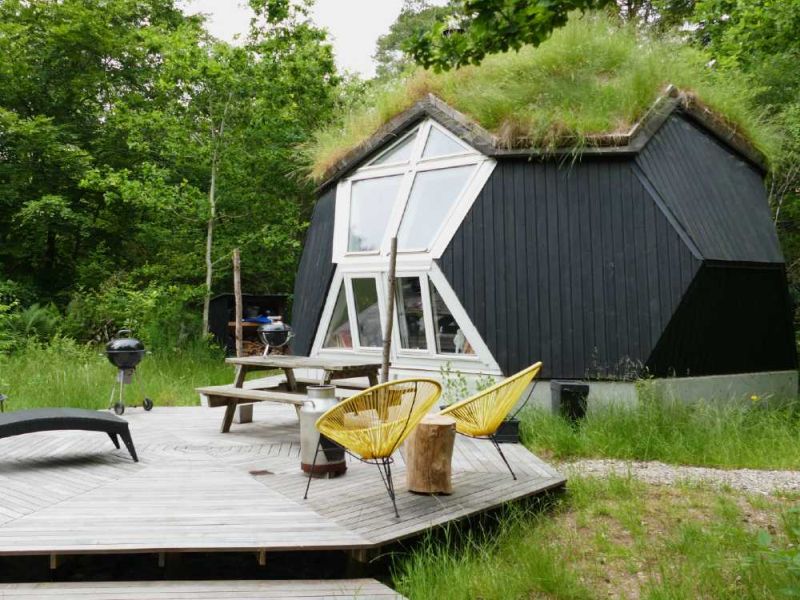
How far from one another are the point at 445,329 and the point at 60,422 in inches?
179

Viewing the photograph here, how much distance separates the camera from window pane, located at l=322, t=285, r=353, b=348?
30.5 ft

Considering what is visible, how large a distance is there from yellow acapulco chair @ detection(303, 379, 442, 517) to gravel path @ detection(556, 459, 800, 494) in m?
1.88

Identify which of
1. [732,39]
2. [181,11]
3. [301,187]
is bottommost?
[301,187]

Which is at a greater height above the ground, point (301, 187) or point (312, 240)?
point (301, 187)

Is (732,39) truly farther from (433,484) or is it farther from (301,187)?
(433,484)

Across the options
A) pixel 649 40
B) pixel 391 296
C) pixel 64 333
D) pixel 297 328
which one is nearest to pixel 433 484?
pixel 391 296

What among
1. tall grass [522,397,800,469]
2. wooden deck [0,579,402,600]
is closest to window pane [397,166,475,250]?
tall grass [522,397,800,469]

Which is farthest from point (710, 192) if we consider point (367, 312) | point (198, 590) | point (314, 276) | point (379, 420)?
point (198, 590)

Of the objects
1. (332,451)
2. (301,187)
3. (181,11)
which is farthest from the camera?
(181,11)

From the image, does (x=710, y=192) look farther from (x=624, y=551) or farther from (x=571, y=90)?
(x=624, y=551)

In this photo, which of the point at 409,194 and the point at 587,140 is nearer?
the point at 587,140

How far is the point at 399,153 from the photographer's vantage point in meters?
9.08

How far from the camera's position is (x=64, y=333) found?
13.0 m

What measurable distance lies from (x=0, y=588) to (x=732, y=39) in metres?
12.0
